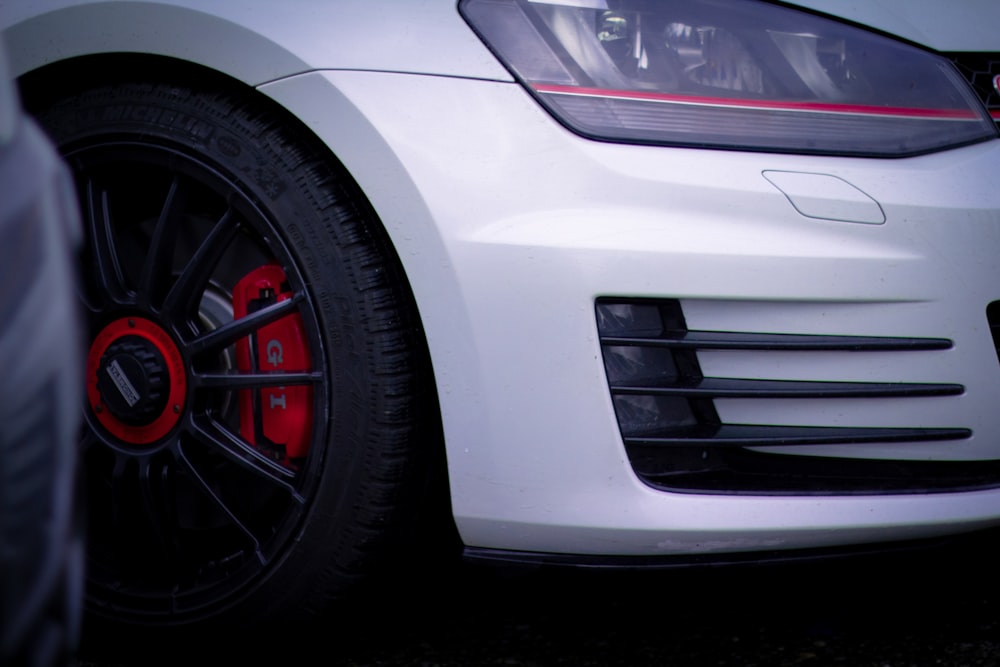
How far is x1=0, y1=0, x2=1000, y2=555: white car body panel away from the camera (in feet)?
5.44

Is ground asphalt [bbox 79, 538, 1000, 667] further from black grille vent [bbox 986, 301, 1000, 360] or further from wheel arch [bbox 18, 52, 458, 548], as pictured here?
black grille vent [bbox 986, 301, 1000, 360]

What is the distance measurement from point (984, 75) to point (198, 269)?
48.2 inches

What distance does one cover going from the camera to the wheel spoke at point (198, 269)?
191 cm

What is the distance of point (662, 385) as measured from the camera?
173 centimetres

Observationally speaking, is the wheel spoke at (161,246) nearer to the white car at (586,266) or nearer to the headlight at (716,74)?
the white car at (586,266)

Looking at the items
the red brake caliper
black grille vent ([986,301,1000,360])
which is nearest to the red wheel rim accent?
the red brake caliper

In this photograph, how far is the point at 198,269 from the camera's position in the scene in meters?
1.92

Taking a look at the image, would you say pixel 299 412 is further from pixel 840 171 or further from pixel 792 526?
pixel 840 171

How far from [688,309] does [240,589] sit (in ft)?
2.63

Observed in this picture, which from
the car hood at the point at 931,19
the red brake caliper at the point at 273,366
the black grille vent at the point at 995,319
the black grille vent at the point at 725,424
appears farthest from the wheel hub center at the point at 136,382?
the black grille vent at the point at 995,319

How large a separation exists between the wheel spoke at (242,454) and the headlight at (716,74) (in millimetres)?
686

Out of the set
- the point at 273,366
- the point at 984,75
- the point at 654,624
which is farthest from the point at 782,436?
the point at 273,366

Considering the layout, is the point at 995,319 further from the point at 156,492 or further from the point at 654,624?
the point at 156,492

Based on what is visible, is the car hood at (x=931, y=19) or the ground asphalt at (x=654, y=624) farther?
the ground asphalt at (x=654, y=624)
